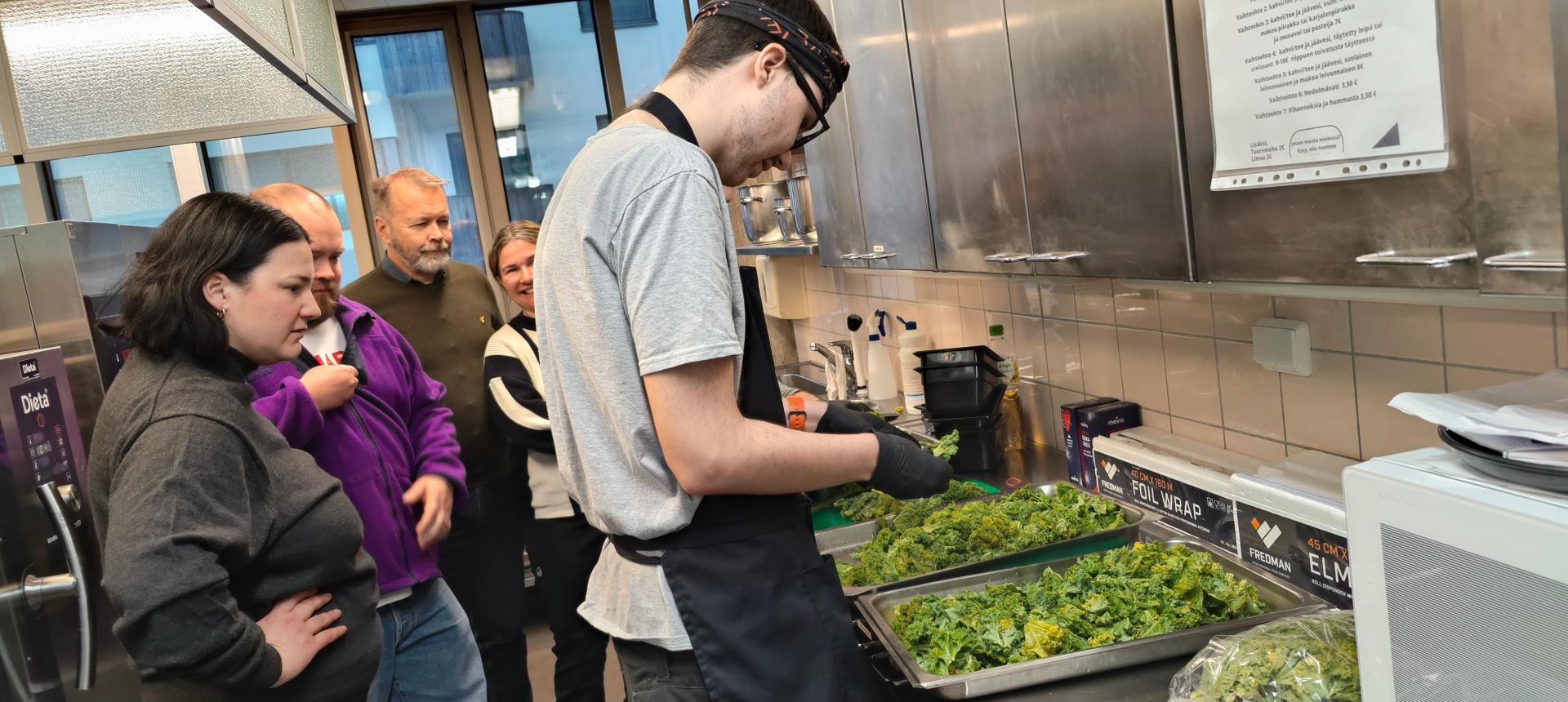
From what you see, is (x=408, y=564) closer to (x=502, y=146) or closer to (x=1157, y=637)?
(x=1157, y=637)

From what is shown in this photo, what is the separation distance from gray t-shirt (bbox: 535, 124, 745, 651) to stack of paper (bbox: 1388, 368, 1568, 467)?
0.67 metres

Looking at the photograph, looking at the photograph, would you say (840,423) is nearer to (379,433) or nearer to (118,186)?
(379,433)

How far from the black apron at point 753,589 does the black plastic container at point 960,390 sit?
4.24 feet

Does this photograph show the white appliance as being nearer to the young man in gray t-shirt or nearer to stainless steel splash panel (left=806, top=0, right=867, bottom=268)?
the young man in gray t-shirt

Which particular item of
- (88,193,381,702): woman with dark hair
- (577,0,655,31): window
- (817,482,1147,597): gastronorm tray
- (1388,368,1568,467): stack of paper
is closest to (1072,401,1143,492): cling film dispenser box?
(817,482,1147,597): gastronorm tray

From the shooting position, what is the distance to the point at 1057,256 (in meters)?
1.63

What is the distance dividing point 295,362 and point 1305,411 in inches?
73.8

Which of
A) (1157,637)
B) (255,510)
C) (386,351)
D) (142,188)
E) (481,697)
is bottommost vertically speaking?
(481,697)

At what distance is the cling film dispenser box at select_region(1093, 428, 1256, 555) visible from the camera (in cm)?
166

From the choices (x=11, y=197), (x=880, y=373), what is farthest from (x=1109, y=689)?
(x=11, y=197)

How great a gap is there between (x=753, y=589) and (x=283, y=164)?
4541 millimetres

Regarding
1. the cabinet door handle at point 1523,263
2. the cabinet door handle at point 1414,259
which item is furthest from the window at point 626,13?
the cabinet door handle at point 1523,263

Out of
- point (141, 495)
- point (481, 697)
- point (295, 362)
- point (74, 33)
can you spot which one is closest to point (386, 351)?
point (295, 362)

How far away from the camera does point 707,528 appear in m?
1.19
